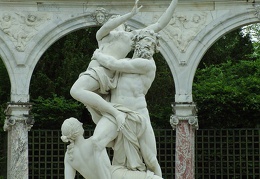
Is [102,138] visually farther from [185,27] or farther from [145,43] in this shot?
[185,27]

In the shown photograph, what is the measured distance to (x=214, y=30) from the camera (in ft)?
72.9

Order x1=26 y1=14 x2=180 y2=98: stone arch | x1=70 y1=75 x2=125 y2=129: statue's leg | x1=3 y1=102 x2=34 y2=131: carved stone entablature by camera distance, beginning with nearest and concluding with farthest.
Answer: x1=70 y1=75 x2=125 y2=129: statue's leg
x1=3 y1=102 x2=34 y2=131: carved stone entablature
x1=26 y1=14 x2=180 y2=98: stone arch

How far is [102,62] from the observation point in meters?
11.8

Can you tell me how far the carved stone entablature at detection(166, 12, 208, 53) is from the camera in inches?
876

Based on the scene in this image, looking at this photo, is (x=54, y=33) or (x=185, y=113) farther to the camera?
(x=54, y=33)

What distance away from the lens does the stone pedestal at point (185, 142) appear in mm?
21922

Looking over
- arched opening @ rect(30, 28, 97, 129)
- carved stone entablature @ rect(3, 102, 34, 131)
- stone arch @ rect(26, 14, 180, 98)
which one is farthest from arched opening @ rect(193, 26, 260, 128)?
carved stone entablature @ rect(3, 102, 34, 131)

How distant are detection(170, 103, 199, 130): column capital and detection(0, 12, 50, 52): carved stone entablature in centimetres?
346

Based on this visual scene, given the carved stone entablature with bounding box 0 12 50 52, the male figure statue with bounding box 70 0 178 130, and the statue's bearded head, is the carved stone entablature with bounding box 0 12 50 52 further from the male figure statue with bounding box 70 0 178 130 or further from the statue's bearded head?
the statue's bearded head

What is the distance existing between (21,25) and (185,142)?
4.37 meters

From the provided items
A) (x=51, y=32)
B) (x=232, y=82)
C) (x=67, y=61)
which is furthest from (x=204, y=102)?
(x=51, y=32)

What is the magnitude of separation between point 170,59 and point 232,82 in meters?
5.92

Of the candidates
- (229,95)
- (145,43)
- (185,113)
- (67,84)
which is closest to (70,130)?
(145,43)

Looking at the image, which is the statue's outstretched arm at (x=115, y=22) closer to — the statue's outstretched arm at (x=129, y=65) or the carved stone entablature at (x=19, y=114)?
the statue's outstretched arm at (x=129, y=65)
